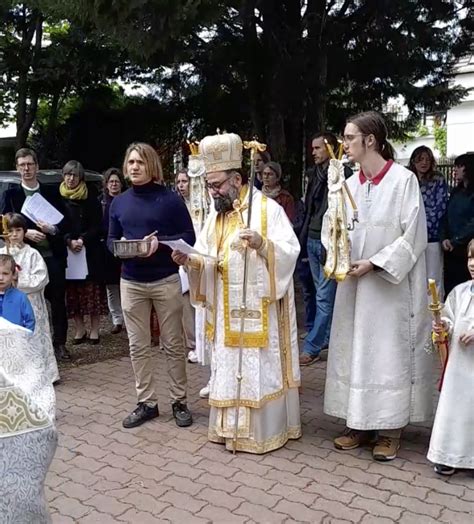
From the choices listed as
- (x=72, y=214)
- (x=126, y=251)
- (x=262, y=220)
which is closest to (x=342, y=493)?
(x=262, y=220)

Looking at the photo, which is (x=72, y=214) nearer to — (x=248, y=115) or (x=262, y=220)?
(x=262, y=220)

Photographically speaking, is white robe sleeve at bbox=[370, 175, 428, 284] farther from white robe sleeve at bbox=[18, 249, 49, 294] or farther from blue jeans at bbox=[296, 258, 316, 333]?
white robe sleeve at bbox=[18, 249, 49, 294]

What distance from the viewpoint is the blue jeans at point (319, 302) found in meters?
6.05

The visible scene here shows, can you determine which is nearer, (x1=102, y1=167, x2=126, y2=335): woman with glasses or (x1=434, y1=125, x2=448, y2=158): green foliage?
(x1=102, y1=167, x2=126, y2=335): woman with glasses

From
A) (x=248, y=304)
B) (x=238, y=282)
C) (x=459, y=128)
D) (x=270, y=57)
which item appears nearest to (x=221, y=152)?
(x=238, y=282)

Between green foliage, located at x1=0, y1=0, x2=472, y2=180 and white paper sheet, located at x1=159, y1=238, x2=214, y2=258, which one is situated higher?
green foliage, located at x1=0, y1=0, x2=472, y2=180

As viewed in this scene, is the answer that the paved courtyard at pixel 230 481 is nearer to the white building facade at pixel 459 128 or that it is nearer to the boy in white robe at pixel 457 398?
the boy in white robe at pixel 457 398

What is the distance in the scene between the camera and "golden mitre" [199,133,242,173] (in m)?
4.23

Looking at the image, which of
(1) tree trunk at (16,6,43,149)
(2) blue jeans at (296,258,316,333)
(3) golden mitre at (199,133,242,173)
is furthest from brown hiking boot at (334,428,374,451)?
(1) tree trunk at (16,6,43,149)

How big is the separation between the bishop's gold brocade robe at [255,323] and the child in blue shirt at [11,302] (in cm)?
112

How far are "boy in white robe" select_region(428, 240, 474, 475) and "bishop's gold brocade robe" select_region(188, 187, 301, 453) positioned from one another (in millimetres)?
930

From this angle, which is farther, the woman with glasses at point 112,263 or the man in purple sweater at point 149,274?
the woman with glasses at point 112,263

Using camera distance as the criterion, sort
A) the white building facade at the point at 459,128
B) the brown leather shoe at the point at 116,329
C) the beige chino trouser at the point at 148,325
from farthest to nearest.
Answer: the white building facade at the point at 459,128 → the brown leather shoe at the point at 116,329 → the beige chino trouser at the point at 148,325

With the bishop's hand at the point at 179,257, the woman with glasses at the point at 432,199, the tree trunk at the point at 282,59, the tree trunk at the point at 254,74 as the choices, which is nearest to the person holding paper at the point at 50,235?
the bishop's hand at the point at 179,257
